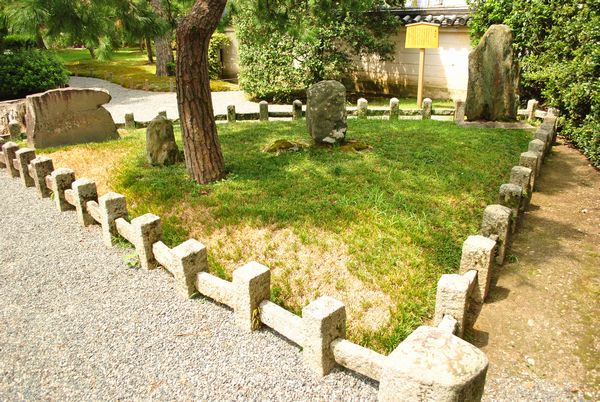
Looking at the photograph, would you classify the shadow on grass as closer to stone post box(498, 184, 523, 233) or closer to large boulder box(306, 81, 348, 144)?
large boulder box(306, 81, 348, 144)

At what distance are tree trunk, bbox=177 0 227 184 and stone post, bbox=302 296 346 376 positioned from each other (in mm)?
4048

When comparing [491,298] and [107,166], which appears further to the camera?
[107,166]

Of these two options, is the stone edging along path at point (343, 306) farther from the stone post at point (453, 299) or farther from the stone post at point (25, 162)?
the stone post at point (25, 162)

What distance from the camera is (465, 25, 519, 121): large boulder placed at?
1055 cm

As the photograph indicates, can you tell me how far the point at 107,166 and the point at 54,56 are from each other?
31.8 feet

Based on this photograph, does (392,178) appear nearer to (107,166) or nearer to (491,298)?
(491,298)

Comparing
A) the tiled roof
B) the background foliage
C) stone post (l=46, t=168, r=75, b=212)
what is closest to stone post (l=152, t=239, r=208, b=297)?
stone post (l=46, t=168, r=75, b=212)

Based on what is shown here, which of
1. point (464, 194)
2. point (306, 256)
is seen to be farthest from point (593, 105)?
point (306, 256)

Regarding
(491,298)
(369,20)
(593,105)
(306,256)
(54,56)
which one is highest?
(369,20)

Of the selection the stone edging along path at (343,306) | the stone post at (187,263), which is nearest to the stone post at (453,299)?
the stone edging along path at (343,306)

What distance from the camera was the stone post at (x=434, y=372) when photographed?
2.25 m

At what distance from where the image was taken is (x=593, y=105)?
28.7 ft

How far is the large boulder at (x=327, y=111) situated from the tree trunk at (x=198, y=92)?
224 cm

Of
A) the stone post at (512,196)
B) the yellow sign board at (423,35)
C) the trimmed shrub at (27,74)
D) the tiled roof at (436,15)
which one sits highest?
the tiled roof at (436,15)
